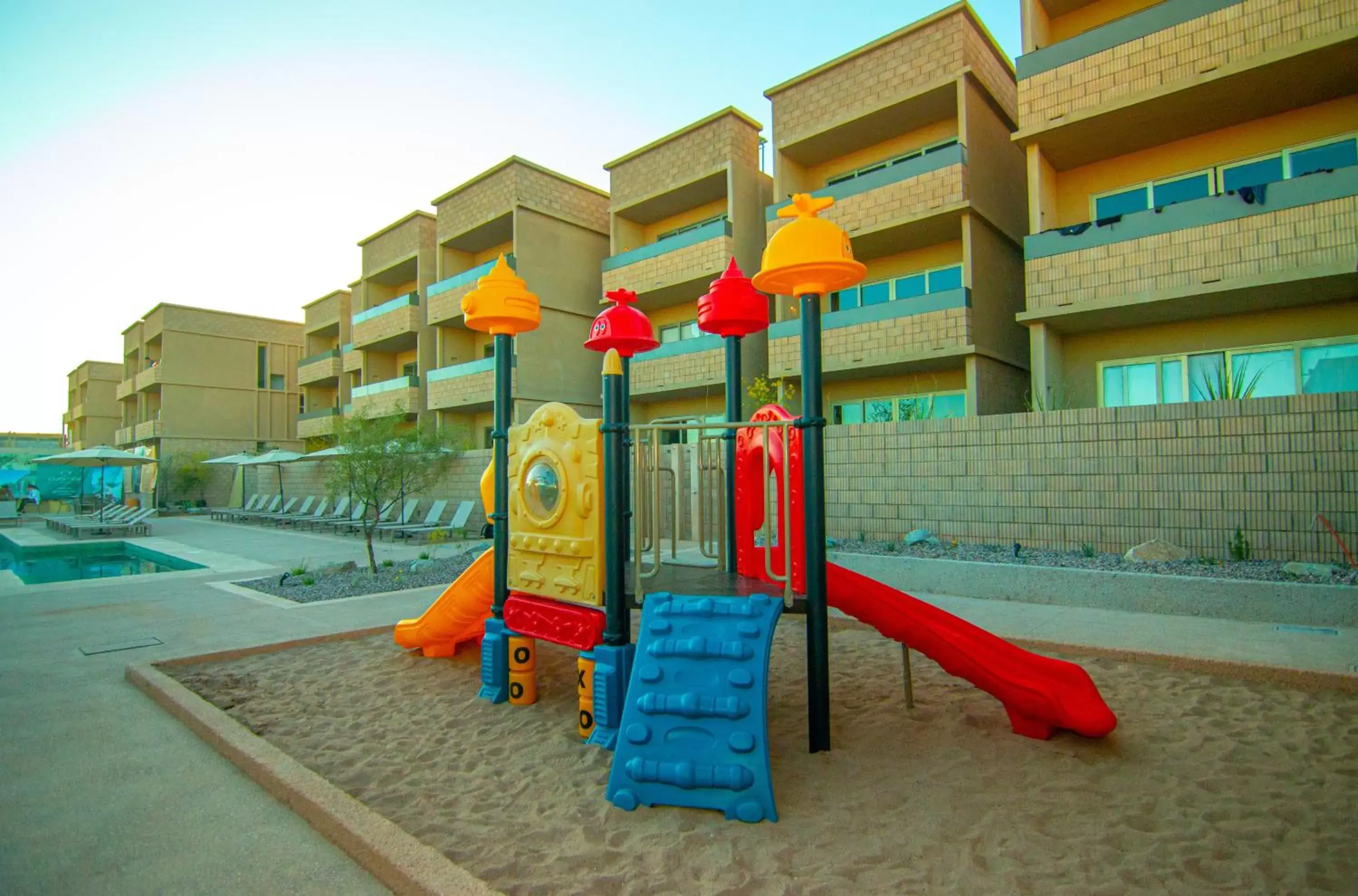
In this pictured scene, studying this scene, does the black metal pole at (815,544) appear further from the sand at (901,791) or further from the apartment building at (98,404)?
A: the apartment building at (98,404)

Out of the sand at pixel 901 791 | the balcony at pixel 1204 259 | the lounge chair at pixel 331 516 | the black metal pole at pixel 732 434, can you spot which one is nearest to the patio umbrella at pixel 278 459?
the lounge chair at pixel 331 516

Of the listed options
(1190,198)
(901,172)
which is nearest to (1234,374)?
(1190,198)

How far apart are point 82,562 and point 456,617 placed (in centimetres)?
1517

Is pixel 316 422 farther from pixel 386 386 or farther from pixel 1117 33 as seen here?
pixel 1117 33

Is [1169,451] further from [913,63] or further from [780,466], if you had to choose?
[913,63]

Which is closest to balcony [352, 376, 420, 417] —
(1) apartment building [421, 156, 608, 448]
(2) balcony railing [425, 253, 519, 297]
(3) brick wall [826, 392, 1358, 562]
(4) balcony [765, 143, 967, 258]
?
(1) apartment building [421, 156, 608, 448]

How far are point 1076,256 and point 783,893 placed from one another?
13.0 m

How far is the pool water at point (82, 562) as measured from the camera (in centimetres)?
1343

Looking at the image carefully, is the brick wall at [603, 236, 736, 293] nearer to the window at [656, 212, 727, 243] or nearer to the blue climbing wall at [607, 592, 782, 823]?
the window at [656, 212, 727, 243]

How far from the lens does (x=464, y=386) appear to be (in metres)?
23.5

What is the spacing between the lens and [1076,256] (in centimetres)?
1267

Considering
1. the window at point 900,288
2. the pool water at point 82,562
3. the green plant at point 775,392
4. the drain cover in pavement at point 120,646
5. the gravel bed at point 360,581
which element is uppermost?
the window at point 900,288

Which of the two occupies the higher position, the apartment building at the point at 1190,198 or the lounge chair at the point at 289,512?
the apartment building at the point at 1190,198

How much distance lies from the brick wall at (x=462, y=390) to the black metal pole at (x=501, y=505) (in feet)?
55.4
